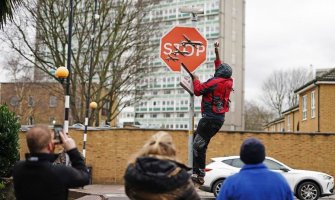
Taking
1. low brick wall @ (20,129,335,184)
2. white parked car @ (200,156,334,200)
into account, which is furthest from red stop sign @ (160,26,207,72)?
low brick wall @ (20,129,335,184)

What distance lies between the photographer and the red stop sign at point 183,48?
24.1ft

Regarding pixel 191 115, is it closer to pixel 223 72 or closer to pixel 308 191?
pixel 223 72

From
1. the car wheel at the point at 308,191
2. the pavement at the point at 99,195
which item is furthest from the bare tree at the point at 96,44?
the car wheel at the point at 308,191

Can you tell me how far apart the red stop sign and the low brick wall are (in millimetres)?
16137

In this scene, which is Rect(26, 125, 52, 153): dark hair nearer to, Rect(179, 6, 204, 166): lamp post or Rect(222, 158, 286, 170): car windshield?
Rect(179, 6, 204, 166): lamp post

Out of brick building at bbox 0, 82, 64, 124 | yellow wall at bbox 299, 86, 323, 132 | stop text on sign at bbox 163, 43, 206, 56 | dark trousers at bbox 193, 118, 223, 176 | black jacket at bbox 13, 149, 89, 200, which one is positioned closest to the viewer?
black jacket at bbox 13, 149, 89, 200

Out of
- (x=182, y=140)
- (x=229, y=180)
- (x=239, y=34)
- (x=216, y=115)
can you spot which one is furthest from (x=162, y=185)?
(x=239, y=34)

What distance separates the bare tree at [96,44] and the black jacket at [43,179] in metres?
28.4

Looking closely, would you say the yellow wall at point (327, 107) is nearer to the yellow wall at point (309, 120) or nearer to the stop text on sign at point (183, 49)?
the yellow wall at point (309, 120)

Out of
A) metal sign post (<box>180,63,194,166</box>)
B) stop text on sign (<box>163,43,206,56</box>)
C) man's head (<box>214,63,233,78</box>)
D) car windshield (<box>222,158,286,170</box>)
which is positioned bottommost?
car windshield (<box>222,158,286,170</box>)

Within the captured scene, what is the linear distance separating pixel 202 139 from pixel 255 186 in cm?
296

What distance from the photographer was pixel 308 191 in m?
16.4

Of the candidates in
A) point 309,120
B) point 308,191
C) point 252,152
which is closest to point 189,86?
point 252,152

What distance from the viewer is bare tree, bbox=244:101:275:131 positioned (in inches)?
3082
